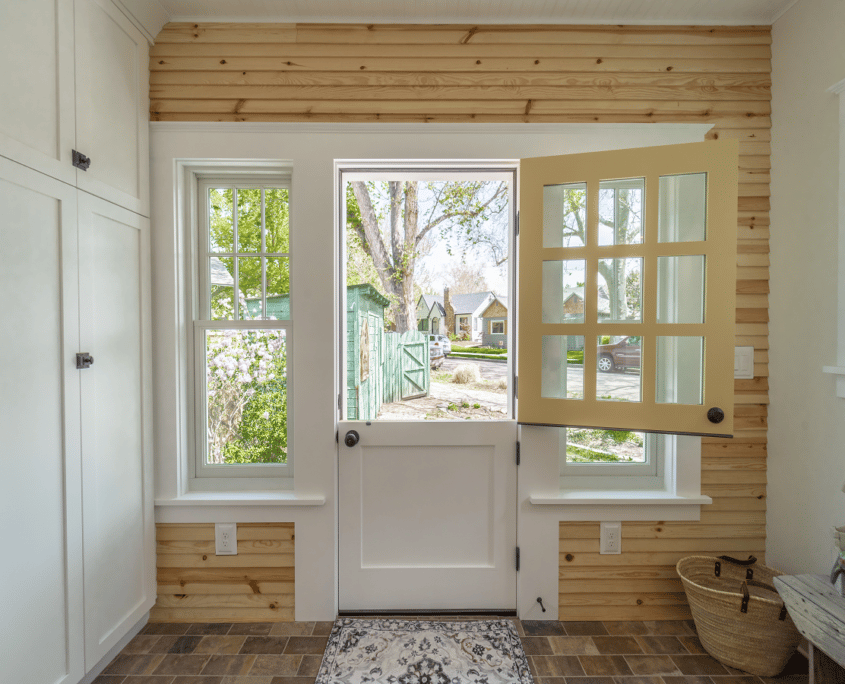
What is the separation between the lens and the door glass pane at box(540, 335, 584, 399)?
6.56ft

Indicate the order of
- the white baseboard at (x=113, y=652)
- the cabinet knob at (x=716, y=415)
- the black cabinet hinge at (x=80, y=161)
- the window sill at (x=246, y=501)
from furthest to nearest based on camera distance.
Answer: the window sill at (x=246, y=501)
the cabinet knob at (x=716, y=415)
the white baseboard at (x=113, y=652)
the black cabinet hinge at (x=80, y=161)

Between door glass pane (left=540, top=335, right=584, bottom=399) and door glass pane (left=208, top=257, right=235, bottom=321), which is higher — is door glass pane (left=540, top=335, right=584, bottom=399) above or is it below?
below

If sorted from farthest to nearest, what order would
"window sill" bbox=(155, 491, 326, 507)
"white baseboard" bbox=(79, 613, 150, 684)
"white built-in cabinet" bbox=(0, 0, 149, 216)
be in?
"window sill" bbox=(155, 491, 326, 507)
"white baseboard" bbox=(79, 613, 150, 684)
"white built-in cabinet" bbox=(0, 0, 149, 216)

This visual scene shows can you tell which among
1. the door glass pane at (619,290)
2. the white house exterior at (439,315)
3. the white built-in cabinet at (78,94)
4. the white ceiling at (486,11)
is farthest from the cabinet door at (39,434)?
the door glass pane at (619,290)

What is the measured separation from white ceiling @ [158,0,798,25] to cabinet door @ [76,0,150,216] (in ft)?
0.98

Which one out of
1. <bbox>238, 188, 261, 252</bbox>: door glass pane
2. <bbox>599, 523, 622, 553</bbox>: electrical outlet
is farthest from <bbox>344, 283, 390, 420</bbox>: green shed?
<bbox>599, 523, 622, 553</bbox>: electrical outlet

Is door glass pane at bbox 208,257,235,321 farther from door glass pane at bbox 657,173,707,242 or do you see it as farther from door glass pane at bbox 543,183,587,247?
door glass pane at bbox 657,173,707,242

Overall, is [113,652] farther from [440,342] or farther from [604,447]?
[604,447]

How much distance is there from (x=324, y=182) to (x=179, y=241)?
747mm

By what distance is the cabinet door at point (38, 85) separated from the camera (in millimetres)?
1360

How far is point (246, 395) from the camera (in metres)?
2.23

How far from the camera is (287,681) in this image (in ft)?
5.72

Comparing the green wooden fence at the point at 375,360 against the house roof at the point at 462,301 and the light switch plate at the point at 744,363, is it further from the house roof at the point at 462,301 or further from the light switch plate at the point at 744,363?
the light switch plate at the point at 744,363

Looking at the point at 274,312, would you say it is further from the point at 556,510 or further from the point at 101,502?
the point at 556,510
